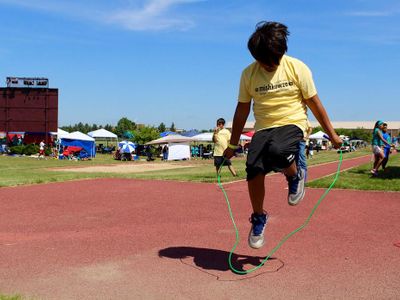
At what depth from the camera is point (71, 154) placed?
34625 millimetres

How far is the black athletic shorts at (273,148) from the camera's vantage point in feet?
13.6

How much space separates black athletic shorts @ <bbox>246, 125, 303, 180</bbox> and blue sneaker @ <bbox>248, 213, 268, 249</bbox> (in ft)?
1.68

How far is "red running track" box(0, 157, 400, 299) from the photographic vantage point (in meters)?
3.63

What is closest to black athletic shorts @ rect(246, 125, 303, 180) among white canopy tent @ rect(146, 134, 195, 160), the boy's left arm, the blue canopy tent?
the boy's left arm

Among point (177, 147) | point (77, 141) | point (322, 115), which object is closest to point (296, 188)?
point (322, 115)

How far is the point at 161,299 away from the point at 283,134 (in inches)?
71.1

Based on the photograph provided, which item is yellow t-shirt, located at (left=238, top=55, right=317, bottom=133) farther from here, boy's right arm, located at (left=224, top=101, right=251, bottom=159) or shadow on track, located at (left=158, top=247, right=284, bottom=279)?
shadow on track, located at (left=158, top=247, right=284, bottom=279)

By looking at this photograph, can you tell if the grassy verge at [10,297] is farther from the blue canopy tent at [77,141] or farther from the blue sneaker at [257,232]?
the blue canopy tent at [77,141]

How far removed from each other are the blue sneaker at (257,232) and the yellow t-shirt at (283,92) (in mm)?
889

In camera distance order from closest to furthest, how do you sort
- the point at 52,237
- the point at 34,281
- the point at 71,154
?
the point at 34,281 → the point at 52,237 → the point at 71,154

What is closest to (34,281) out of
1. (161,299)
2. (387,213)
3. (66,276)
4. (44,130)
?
(66,276)

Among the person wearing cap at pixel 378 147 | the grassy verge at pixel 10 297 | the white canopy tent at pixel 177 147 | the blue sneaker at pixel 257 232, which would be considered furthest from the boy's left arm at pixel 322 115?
the white canopy tent at pixel 177 147

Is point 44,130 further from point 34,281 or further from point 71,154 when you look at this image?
point 34,281

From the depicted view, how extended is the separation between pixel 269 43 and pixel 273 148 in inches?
36.5
